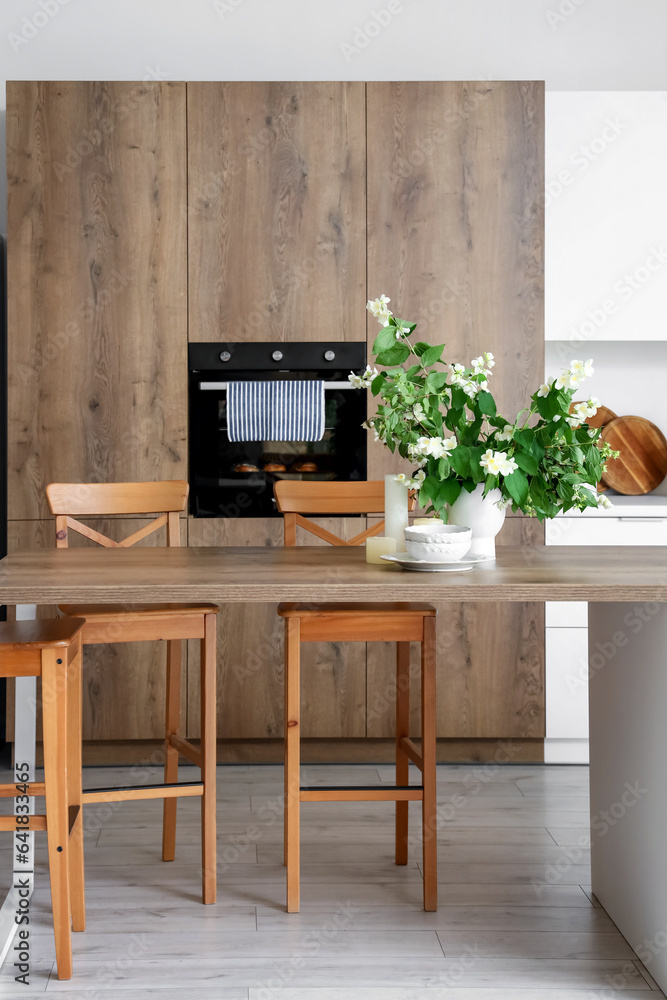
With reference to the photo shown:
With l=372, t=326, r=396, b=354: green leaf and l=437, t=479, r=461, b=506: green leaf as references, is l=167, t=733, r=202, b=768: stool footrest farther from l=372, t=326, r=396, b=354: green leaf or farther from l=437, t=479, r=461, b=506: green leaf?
l=372, t=326, r=396, b=354: green leaf

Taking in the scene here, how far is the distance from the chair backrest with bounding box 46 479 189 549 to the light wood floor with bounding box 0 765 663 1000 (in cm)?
85

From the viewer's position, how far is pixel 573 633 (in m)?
3.24

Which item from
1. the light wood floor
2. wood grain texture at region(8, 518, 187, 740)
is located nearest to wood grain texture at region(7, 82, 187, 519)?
wood grain texture at region(8, 518, 187, 740)

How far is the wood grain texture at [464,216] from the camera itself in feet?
10.5

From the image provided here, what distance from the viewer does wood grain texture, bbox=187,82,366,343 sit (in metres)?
3.17

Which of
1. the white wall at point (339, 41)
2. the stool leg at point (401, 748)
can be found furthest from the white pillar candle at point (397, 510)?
the white wall at point (339, 41)

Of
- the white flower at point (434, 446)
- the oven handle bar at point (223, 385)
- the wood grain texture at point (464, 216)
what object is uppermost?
the wood grain texture at point (464, 216)

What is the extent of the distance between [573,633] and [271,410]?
4.32 ft

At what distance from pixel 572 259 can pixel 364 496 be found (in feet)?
4.29

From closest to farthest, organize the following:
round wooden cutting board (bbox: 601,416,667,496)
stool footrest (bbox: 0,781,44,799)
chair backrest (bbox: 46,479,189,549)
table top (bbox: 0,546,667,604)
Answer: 1. table top (bbox: 0,546,667,604)
2. stool footrest (bbox: 0,781,44,799)
3. chair backrest (bbox: 46,479,189,549)
4. round wooden cutting board (bbox: 601,416,667,496)

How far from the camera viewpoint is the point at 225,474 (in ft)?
10.6

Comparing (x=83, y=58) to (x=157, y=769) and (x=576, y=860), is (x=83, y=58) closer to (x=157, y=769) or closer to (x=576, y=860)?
(x=157, y=769)

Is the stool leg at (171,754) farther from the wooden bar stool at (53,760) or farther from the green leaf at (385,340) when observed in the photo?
the green leaf at (385,340)

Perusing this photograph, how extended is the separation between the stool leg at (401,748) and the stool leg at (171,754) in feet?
1.90
